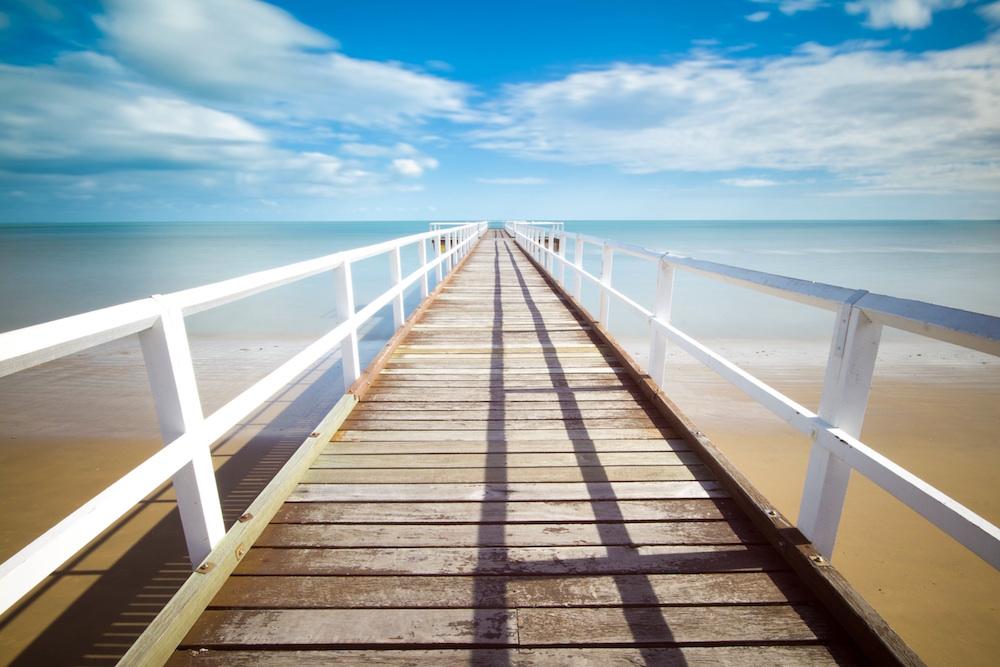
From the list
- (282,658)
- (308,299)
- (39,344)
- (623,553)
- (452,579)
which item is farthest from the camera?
(308,299)

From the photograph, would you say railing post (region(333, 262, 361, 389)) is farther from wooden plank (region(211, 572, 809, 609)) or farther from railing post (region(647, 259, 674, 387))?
railing post (region(647, 259, 674, 387))

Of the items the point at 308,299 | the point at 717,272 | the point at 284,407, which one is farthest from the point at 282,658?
the point at 308,299

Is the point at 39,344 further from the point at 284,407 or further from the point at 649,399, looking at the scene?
the point at 284,407

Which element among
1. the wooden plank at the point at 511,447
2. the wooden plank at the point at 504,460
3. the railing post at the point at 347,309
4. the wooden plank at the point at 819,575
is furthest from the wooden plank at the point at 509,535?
the railing post at the point at 347,309

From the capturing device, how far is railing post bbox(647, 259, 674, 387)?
3.25m

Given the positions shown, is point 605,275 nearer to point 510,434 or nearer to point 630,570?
point 510,434

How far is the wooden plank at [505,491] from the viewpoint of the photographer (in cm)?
226

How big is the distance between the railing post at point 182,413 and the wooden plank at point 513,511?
1.28 ft

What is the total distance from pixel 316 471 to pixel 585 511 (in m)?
1.50

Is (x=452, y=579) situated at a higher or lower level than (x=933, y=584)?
higher

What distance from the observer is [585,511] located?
216 cm

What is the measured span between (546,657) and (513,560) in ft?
1.40

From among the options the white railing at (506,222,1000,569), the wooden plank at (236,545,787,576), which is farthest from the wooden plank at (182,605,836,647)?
the white railing at (506,222,1000,569)

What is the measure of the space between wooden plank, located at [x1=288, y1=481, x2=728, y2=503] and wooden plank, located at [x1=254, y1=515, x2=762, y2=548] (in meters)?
0.20
